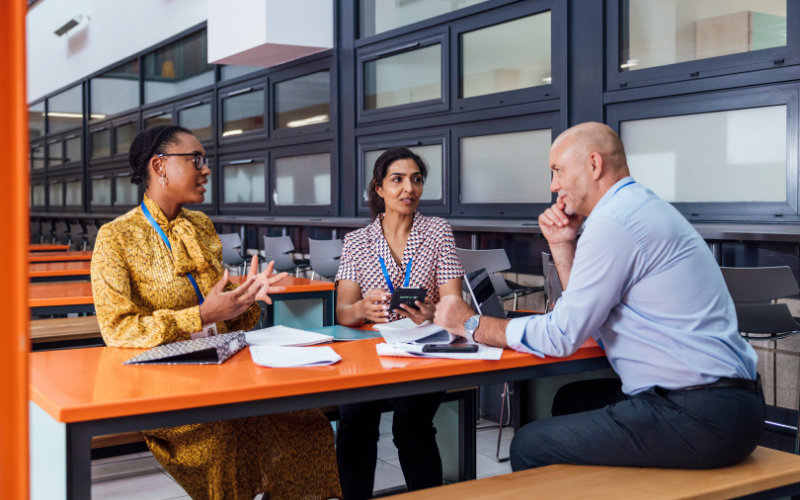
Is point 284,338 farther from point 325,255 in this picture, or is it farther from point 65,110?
point 65,110

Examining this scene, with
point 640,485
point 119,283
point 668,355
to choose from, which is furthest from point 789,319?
point 119,283

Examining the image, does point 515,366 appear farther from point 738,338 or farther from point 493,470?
Result: point 493,470

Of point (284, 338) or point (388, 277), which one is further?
point (388, 277)

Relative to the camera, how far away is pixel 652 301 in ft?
5.33

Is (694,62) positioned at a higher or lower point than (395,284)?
higher

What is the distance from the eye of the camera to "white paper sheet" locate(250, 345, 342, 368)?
61.6 inches

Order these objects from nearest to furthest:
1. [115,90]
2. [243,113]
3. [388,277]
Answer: [388,277], [243,113], [115,90]

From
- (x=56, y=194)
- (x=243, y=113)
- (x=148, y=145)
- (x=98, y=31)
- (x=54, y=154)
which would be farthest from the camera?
(x=56, y=194)

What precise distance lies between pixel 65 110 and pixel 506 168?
10756 millimetres

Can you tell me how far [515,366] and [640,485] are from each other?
37cm

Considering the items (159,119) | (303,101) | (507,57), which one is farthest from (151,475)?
(159,119)

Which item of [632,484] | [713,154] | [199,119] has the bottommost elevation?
[632,484]

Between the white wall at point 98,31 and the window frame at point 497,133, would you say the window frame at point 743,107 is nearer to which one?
the window frame at point 497,133

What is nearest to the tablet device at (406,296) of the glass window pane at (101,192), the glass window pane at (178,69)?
the glass window pane at (178,69)
